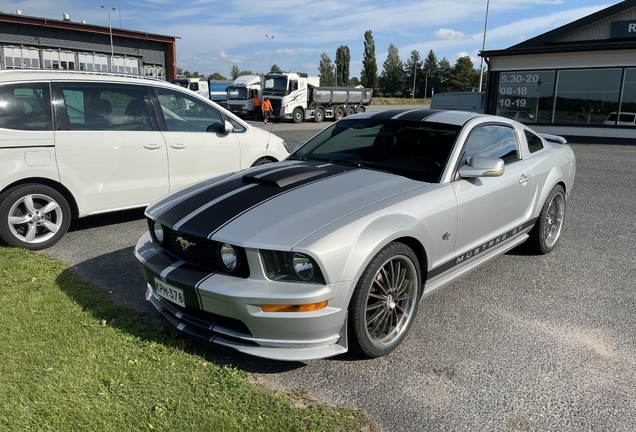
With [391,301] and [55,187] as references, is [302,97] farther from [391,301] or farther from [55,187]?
[391,301]

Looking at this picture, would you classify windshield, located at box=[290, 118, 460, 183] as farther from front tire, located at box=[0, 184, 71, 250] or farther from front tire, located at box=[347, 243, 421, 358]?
front tire, located at box=[0, 184, 71, 250]

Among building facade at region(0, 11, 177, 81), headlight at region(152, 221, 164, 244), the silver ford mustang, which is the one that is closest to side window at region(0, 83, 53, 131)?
the silver ford mustang

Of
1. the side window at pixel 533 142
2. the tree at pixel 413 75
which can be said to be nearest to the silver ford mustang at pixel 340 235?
the side window at pixel 533 142

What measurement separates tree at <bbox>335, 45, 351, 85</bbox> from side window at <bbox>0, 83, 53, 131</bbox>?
353 ft

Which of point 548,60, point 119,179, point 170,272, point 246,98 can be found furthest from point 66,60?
point 170,272

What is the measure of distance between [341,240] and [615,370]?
190cm

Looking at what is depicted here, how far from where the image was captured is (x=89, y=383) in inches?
111

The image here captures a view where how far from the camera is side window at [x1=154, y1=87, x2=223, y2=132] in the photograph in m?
6.19

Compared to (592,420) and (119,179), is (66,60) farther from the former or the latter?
(592,420)

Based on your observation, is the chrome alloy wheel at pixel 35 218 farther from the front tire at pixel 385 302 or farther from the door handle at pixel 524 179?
the door handle at pixel 524 179

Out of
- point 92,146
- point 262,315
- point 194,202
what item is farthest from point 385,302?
point 92,146

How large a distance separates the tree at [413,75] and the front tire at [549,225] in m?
99.5

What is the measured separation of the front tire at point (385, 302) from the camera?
9.71 feet

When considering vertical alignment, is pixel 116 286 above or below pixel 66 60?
below
